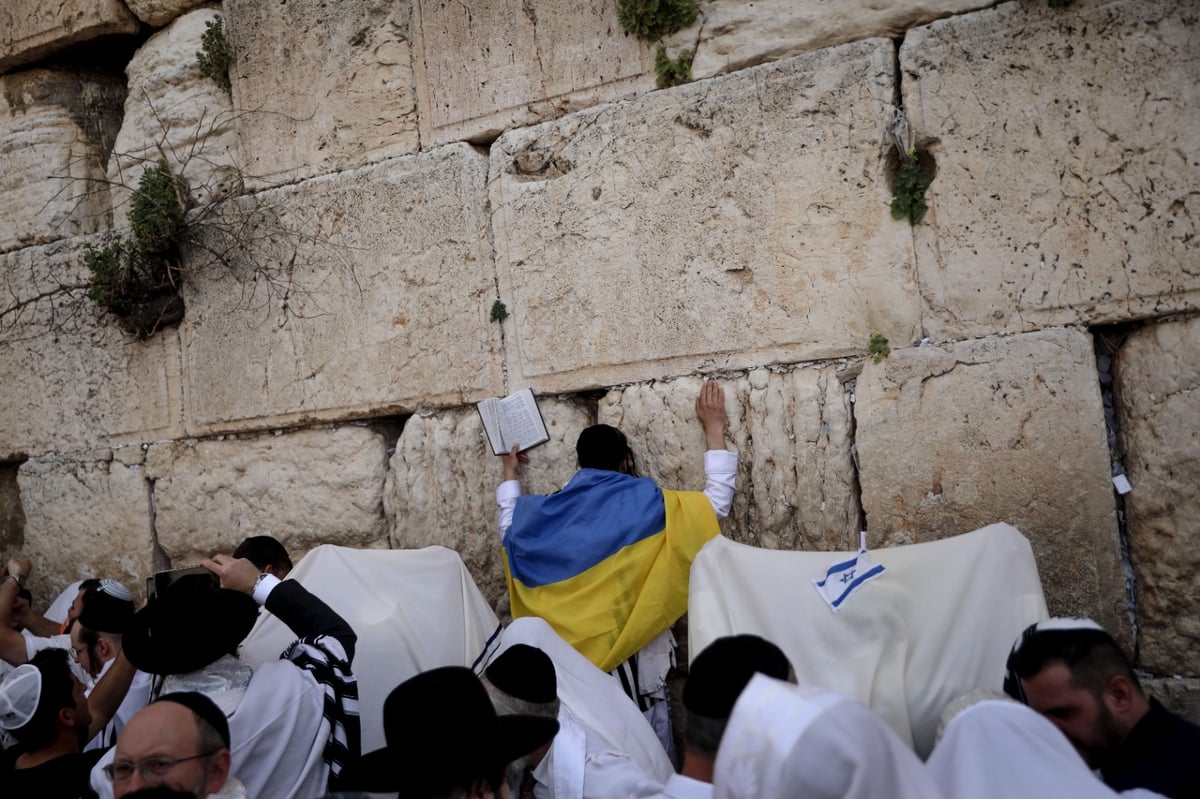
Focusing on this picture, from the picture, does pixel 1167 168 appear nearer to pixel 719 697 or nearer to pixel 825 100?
pixel 825 100

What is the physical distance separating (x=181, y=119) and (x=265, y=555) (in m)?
2.73

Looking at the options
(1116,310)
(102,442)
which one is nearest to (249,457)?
(102,442)

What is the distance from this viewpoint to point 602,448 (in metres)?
3.95

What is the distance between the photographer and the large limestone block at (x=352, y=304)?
A: 4.51 meters

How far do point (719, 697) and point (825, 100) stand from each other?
8.49 feet

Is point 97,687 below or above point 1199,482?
below

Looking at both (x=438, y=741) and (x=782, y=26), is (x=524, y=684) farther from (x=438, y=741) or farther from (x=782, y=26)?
(x=782, y=26)

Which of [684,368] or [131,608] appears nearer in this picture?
[131,608]

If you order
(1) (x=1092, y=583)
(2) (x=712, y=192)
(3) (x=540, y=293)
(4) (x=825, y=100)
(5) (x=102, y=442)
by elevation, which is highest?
(4) (x=825, y=100)

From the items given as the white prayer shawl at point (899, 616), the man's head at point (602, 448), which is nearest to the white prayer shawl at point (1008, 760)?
the white prayer shawl at point (899, 616)

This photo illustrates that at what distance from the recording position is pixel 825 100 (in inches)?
151

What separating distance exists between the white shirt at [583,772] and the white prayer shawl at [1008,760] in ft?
2.41

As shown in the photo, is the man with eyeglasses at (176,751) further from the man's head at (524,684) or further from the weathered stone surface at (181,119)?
the weathered stone surface at (181,119)

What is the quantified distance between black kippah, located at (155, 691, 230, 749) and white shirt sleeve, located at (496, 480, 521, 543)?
1.97 meters
